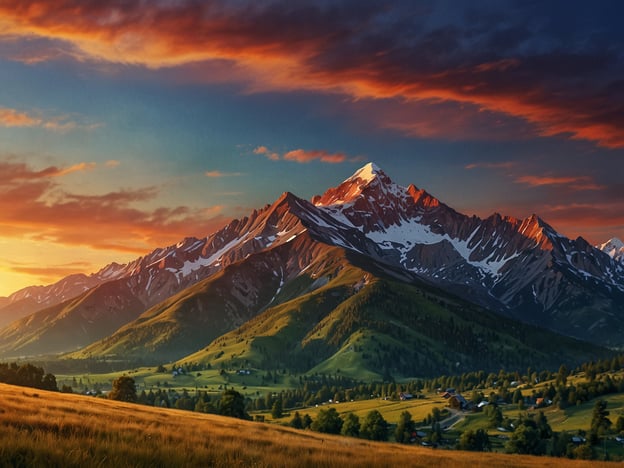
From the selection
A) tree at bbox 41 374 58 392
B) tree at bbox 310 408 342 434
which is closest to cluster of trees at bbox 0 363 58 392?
tree at bbox 41 374 58 392

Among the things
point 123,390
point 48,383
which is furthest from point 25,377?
point 123,390

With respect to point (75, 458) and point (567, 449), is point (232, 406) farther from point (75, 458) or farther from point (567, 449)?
point (75, 458)

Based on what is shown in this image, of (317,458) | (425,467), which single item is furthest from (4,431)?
(425,467)

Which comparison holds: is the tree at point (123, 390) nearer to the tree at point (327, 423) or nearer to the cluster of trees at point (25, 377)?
the cluster of trees at point (25, 377)

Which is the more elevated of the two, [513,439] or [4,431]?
[4,431]

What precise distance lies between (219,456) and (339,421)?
18152 centimetres

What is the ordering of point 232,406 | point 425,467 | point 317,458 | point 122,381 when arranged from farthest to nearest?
1. point 122,381
2. point 232,406
3. point 425,467
4. point 317,458

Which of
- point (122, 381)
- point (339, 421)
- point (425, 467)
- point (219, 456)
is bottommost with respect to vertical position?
point (339, 421)

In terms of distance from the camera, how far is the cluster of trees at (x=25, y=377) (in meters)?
154

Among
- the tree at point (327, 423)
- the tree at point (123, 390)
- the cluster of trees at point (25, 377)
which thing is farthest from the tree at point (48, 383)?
the tree at point (327, 423)

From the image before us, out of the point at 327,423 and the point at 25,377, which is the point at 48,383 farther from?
the point at 327,423

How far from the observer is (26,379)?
517 feet

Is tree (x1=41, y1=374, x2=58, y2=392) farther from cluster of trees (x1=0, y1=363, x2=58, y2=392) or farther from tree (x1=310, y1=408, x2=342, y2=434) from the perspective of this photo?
tree (x1=310, y1=408, x2=342, y2=434)

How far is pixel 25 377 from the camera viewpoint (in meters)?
158
